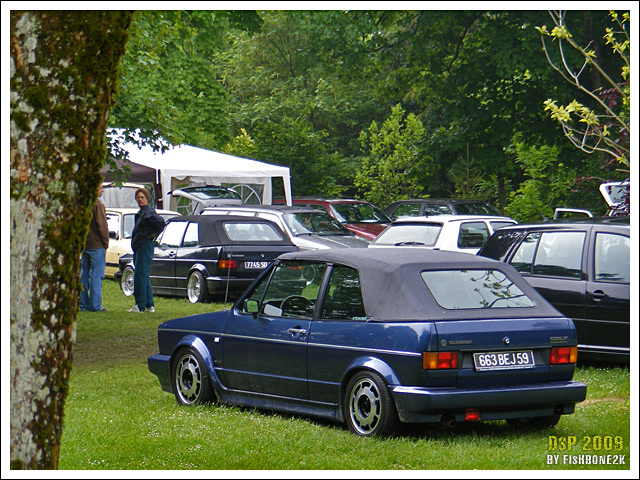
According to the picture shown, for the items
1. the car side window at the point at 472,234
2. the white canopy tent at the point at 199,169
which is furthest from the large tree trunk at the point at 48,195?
the white canopy tent at the point at 199,169

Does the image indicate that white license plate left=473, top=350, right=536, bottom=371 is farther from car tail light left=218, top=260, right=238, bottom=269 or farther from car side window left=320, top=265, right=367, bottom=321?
car tail light left=218, top=260, right=238, bottom=269

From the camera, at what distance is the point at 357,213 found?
27750 millimetres

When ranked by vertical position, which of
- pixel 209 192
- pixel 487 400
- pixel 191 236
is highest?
pixel 209 192

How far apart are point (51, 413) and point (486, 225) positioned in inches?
582

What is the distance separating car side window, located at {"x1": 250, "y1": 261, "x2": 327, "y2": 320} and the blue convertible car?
12 mm

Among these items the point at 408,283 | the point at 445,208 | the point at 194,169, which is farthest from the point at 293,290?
the point at 194,169

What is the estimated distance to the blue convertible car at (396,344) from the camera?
24.4 ft

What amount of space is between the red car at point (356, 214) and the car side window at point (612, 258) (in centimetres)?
1525

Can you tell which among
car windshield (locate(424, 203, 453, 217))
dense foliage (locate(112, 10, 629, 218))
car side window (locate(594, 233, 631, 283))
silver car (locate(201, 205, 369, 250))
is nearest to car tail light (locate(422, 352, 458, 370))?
car side window (locate(594, 233, 631, 283))

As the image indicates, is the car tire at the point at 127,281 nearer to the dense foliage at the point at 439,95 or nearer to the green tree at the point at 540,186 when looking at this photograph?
the dense foliage at the point at 439,95

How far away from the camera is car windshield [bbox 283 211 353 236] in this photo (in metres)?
21.9

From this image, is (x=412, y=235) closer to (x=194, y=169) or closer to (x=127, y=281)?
(x=127, y=281)

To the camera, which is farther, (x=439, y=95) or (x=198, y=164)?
(x=439, y=95)

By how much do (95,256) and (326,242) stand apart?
5472 millimetres
